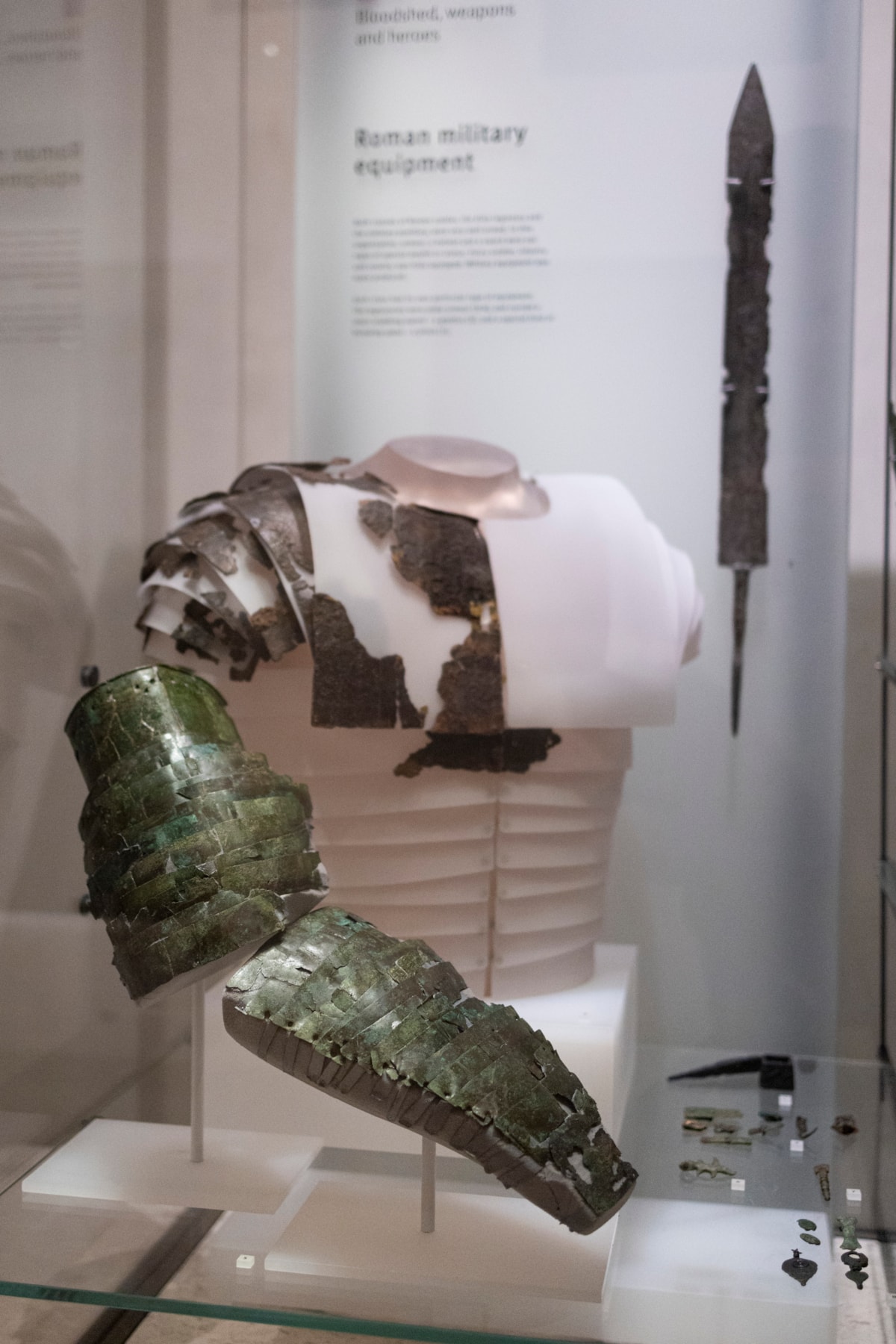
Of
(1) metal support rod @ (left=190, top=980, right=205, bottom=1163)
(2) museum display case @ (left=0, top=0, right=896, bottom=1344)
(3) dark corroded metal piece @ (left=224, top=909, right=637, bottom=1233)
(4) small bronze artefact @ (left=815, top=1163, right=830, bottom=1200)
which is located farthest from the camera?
(4) small bronze artefact @ (left=815, top=1163, right=830, bottom=1200)

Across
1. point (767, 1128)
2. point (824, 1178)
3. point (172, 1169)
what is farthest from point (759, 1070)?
point (172, 1169)

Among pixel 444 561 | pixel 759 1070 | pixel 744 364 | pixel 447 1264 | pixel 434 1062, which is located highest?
pixel 744 364

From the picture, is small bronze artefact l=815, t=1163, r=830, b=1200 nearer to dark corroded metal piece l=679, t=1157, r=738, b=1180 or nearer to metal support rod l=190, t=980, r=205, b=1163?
dark corroded metal piece l=679, t=1157, r=738, b=1180

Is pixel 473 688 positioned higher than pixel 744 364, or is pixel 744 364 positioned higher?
pixel 744 364

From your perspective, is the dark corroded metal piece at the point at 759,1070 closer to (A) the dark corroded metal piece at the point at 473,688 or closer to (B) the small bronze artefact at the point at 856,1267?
(B) the small bronze artefact at the point at 856,1267

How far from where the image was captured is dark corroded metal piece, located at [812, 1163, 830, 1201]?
139 centimetres

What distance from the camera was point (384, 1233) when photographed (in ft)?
3.88

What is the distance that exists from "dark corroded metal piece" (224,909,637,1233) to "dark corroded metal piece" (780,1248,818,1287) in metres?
0.24

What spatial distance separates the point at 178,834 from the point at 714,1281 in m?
0.64

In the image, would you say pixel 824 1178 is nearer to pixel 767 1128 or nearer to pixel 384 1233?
pixel 767 1128

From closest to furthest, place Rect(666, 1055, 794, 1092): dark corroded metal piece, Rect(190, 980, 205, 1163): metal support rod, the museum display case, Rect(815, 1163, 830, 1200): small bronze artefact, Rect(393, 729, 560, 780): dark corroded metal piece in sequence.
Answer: the museum display case, Rect(190, 980, 205, 1163): metal support rod, Rect(815, 1163, 830, 1200): small bronze artefact, Rect(393, 729, 560, 780): dark corroded metal piece, Rect(666, 1055, 794, 1092): dark corroded metal piece

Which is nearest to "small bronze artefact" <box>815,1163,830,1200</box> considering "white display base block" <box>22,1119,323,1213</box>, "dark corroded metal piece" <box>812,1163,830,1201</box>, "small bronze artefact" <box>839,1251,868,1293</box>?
"dark corroded metal piece" <box>812,1163,830,1201</box>

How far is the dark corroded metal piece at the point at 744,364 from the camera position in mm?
1743

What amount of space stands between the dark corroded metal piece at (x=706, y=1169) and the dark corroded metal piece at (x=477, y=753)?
483 millimetres
